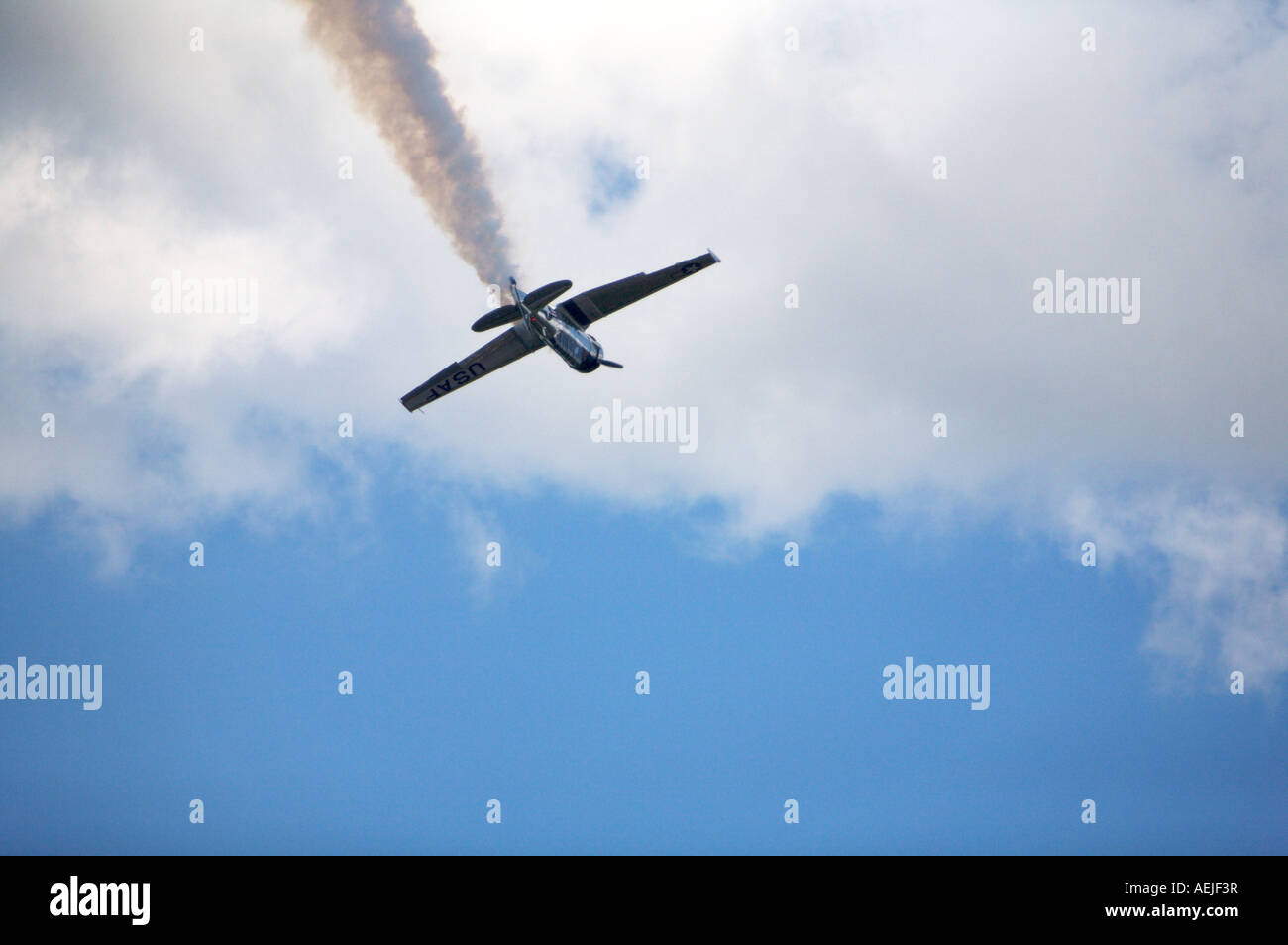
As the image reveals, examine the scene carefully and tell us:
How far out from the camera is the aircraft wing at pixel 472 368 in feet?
203

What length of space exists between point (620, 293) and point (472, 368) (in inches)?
252

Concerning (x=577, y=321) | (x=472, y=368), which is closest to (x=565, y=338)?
(x=577, y=321)

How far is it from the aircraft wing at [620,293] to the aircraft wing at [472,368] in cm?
186

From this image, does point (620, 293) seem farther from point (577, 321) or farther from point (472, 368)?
point (472, 368)

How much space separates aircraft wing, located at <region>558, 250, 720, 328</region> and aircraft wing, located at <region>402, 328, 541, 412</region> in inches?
73.2

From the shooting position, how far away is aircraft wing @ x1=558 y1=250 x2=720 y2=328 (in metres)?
60.5

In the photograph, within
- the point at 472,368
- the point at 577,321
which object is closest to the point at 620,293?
the point at 577,321

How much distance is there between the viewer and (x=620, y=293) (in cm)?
6131

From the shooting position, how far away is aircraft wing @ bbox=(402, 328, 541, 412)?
6181cm

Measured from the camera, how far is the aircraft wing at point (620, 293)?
60531mm
